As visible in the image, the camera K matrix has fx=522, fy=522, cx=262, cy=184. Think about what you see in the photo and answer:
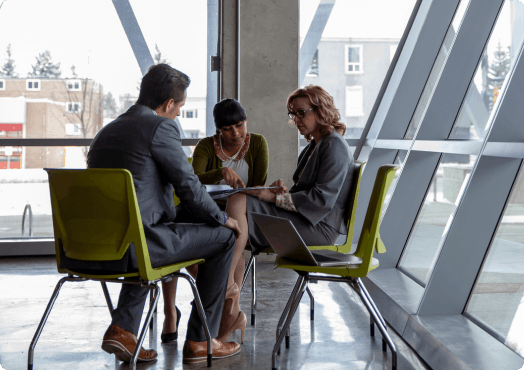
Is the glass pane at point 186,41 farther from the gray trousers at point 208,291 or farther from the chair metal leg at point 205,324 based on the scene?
the chair metal leg at point 205,324

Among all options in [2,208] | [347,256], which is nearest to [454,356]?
[347,256]

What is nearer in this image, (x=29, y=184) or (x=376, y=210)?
(x=376, y=210)

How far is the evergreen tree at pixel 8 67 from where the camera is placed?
5273 mm

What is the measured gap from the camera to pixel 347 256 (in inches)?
91.0

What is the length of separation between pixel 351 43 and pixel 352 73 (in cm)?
31

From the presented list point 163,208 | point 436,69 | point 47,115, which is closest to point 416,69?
point 436,69

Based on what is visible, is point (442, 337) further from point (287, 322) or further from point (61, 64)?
point (61, 64)

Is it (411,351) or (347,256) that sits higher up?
(347,256)

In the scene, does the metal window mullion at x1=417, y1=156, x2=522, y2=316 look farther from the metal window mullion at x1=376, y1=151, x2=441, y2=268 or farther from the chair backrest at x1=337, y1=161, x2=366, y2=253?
the metal window mullion at x1=376, y1=151, x2=441, y2=268

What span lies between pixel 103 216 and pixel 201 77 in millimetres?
3655

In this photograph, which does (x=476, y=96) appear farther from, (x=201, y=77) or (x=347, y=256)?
(x=201, y=77)

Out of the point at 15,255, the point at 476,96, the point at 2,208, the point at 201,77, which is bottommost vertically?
the point at 15,255

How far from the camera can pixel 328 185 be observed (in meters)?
2.45

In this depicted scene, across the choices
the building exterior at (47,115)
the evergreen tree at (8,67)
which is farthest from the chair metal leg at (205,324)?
the evergreen tree at (8,67)
